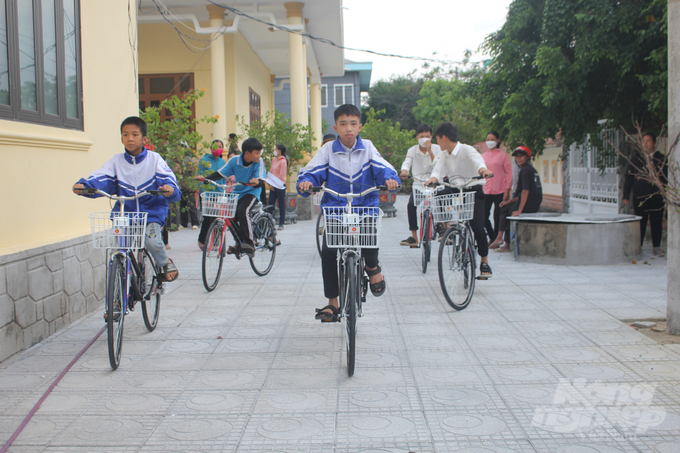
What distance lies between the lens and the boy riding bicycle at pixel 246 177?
7.40 metres

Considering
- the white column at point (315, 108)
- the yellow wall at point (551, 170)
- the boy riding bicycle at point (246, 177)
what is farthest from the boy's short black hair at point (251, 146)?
the white column at point (315, 108)

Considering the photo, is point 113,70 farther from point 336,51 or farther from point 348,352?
point 336,51

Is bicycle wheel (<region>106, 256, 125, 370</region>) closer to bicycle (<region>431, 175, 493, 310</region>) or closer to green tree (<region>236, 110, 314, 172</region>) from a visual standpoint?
bicycle (<region>431, 175, 493, 310</region>)

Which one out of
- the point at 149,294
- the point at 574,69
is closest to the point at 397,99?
the point at 574,69

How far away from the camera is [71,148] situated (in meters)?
5.70

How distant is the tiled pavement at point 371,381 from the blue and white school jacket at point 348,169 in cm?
120

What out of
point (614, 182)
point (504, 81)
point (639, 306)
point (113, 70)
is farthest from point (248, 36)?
point (639, 306)

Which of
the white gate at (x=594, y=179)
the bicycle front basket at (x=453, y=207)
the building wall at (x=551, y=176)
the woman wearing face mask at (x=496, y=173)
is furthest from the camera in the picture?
the building wall at (x=551, y=176)

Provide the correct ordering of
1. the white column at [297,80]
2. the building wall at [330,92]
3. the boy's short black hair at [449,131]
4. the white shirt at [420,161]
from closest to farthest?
the boy's short black hair at [449,131]
the white shirt at [420,161]
the white column at [297,80]
the building wall at [330,92]

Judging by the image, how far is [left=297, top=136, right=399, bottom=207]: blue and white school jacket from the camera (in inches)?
183

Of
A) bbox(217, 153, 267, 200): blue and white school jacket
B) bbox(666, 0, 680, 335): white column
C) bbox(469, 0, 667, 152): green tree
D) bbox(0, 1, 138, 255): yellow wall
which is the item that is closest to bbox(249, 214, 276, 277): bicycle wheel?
bbox(217, 153, 267, 200): blue and white school jacket

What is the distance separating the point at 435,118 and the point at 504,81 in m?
33.0

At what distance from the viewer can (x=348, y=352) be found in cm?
396

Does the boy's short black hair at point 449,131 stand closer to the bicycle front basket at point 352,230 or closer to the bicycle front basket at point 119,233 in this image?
the bicycle front basket at point 352,230
